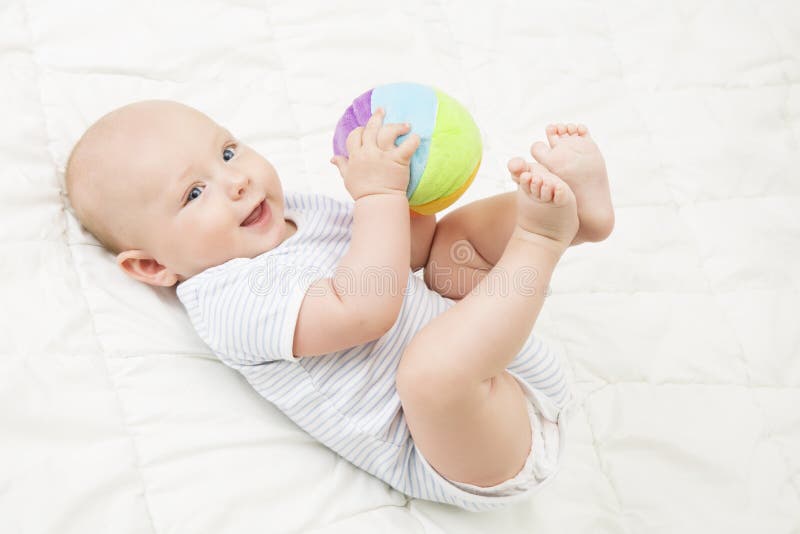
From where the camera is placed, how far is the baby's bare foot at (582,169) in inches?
39.0

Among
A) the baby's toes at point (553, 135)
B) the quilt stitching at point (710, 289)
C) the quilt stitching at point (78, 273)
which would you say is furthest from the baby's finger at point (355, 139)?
the quilt stitching at point (710, 289)

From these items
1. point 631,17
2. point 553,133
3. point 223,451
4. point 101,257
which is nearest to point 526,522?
point 223,451

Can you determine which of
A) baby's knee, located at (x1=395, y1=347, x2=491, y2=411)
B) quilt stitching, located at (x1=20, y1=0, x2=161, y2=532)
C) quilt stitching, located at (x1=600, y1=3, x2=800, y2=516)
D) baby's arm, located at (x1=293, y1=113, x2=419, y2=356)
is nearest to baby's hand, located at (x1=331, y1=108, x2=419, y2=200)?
baby's arm, located at (x1=293, y1=113, x2=419, y2=356)

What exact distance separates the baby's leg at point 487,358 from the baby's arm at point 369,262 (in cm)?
7

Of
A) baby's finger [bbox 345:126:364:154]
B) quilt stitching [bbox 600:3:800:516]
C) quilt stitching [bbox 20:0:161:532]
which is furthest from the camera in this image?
quilt stitching [bbox 600:3:800:516]

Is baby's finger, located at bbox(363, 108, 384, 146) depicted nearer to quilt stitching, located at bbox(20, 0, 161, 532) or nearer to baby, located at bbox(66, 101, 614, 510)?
baby, located at bbox(66, 101, 614, 510)

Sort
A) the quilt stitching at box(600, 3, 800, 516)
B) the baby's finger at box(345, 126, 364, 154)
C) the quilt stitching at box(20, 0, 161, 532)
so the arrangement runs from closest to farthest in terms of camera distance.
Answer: the quilt stitching at box(20, 0, 161, 532)
the baby's finger at box(345, 126, 364, 154)
the quilt stitching at box(600, 3, 800, 516)

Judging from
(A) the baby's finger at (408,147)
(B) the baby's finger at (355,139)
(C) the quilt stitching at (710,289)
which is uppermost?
(A) the baby's finger at (408,147)

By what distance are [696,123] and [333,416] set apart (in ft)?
3.09

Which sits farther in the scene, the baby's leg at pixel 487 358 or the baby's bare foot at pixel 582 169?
the baby's bare foot at pixel 582 169

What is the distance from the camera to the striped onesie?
938 mm

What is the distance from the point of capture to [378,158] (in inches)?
36.9

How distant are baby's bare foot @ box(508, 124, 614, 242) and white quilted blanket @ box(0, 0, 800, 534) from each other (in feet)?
0.85

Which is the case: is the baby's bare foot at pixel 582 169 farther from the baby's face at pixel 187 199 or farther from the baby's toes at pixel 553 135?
the baby's face at pixel 187 199
